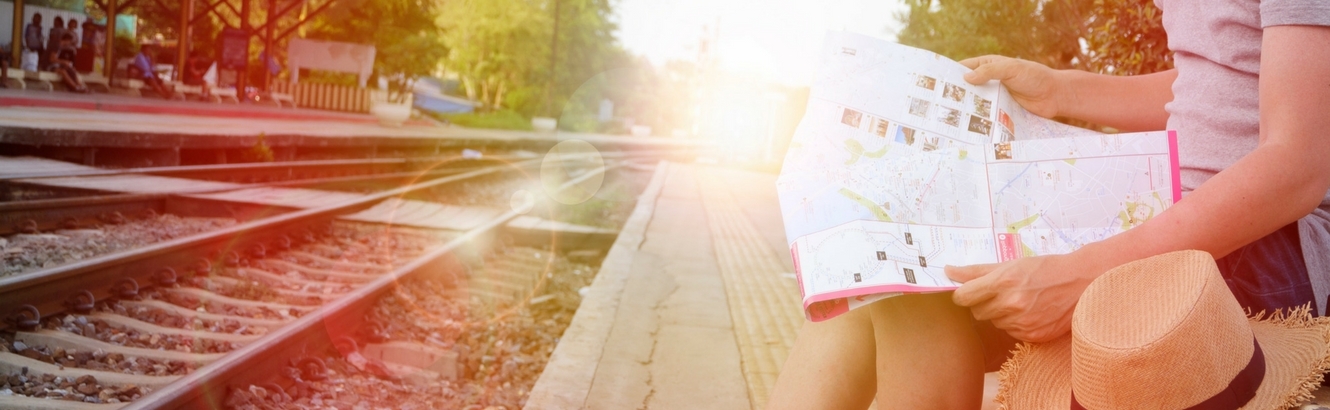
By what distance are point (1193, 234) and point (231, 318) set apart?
4.26 meters

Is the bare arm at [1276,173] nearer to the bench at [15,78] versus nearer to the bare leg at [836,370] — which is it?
the bare leg at [836,370]

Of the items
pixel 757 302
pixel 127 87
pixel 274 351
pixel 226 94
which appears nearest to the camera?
pixel 274 351

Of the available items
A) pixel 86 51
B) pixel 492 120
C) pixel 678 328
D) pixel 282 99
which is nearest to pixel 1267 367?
pixel 678 328

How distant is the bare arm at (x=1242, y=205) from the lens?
1.36 meters

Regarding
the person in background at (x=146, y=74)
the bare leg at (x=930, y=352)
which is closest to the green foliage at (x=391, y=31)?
the person in background at (x=146, y=74)

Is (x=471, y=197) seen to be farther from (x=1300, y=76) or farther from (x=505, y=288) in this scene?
(x=1300, y=76)

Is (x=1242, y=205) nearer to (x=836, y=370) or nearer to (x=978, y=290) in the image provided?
(x=978, y=290)

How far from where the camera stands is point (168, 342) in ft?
13.4

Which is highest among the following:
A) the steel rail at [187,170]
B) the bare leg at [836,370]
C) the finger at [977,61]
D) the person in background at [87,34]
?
the person in background at [87,34]

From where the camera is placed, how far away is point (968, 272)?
1.44m

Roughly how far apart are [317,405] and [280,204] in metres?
5.31

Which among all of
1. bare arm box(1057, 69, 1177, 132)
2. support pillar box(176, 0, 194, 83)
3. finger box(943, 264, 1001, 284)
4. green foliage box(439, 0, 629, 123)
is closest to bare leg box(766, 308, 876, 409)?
finger box(943, 264, 1001, 284)

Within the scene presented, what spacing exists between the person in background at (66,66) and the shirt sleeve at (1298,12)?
2065cm

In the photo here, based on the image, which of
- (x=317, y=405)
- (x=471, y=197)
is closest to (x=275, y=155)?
(x=471, y=197)
